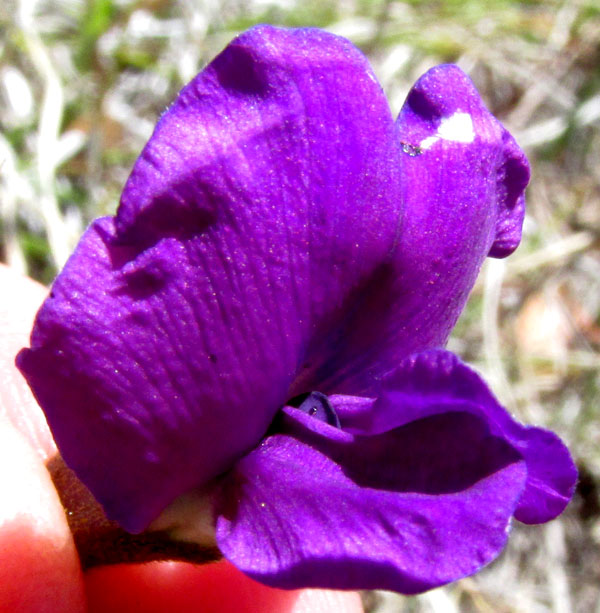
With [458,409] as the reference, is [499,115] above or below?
below

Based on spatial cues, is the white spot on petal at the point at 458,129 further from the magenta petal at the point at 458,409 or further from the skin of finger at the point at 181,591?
the skin of finger at the point at 181,591

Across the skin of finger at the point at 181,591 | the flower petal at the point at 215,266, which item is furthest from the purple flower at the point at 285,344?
the skin of finger at the point at 181,591

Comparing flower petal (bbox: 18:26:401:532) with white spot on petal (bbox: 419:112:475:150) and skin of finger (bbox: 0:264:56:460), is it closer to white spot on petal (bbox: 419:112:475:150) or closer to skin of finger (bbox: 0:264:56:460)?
white spot on petal (bbox: 419:112:475:150)

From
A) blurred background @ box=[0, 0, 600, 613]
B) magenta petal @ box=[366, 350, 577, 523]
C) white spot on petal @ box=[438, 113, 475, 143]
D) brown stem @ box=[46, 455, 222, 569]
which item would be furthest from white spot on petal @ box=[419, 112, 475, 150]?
blurred background @ box=[0, 0, 600, 613]

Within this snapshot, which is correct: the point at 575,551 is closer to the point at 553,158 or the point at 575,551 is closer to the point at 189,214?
the point at 553,158

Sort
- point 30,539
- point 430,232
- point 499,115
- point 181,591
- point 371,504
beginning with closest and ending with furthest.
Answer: point 371,504
point 430,232
point 30,539
point 181,591
point 499,115

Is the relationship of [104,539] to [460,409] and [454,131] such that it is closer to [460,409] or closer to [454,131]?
[460,409]

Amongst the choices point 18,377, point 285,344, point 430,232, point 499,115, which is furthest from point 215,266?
point 499,115
